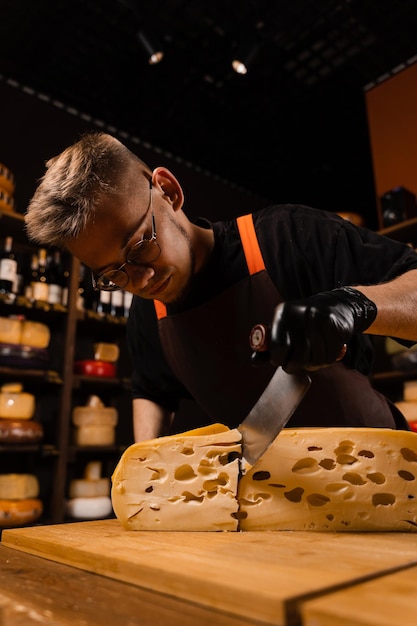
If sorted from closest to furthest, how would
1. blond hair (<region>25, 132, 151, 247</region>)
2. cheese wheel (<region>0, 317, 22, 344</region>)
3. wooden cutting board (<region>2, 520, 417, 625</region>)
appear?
wooden cutting board (<region>2, 520, 417, 625</region>) → blond hair (<region>25, 132, 151, 247</region>) → cheese wheel (<region>0, 317, 22, 344</region>)

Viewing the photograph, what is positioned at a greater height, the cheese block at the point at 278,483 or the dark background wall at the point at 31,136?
the dark background wall at the point at 31,136

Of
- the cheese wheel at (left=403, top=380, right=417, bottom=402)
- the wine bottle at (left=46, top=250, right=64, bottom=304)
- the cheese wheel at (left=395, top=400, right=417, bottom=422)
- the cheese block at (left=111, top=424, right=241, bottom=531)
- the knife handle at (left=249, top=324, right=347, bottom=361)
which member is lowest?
the cheese block at (left=111, top=424, right=241, bottom=531)

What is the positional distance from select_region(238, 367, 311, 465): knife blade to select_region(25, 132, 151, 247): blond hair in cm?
61

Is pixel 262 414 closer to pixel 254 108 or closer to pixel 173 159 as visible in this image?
pixel 254 108

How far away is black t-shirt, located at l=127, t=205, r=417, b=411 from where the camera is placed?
130cm

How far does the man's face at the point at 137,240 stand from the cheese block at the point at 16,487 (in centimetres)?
194

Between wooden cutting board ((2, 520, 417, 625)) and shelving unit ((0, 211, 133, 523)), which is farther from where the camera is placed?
shelving unit ((0, 211, 133, 523))

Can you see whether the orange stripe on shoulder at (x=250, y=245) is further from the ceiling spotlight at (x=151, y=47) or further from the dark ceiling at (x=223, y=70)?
the dark ceiling at (x=223, y=70)

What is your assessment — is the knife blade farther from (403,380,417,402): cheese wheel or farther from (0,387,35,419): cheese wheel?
(0,387,35,419): cheese wheel

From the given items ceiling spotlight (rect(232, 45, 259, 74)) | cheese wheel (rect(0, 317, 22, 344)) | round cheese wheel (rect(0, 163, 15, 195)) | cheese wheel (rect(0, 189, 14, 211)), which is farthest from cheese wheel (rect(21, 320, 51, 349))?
ceiling spotlight (rect(232, 45, 259, 74))

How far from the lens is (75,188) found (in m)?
1.27

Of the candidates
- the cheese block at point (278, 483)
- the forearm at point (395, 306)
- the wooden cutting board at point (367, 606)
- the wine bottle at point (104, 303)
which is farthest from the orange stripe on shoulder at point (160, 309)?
the wine bottle at point (104, 303)

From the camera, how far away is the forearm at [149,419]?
175 centimetres

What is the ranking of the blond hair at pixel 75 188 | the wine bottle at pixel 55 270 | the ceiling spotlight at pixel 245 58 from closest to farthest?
the blond hair at pixel 75 188 < the ceiling spotlight at pixel 245 58 < the wine bottle at pixel 55 270
